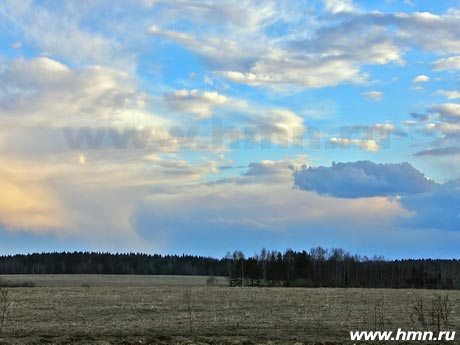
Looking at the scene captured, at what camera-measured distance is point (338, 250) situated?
164m

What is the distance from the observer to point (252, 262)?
132 m

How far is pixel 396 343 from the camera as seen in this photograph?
55.9ft

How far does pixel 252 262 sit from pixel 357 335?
114 metres

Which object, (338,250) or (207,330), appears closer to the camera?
(207,330)

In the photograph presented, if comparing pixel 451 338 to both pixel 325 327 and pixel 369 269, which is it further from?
pixel 369 269

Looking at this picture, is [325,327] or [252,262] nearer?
[325,327]

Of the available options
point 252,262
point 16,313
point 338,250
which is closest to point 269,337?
point 16,313

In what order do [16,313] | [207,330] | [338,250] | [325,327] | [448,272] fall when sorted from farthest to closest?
[338,250], [448,272], [16,313], [325,327], [207,330]

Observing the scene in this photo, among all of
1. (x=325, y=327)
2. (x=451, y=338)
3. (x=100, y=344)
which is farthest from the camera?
(x=325, y=327)

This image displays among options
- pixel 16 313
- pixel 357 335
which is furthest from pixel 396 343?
pixel 16 313

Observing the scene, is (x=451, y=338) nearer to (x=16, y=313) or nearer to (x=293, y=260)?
(x=16, y=313)

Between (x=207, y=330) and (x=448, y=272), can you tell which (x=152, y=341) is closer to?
(x=207, y=330)

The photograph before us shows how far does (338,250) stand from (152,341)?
15194 centimetres

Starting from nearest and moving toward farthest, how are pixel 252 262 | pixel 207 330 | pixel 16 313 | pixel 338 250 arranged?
pixel 207 330, pixel 16 313, pixel 252 262, pixel 338 250
